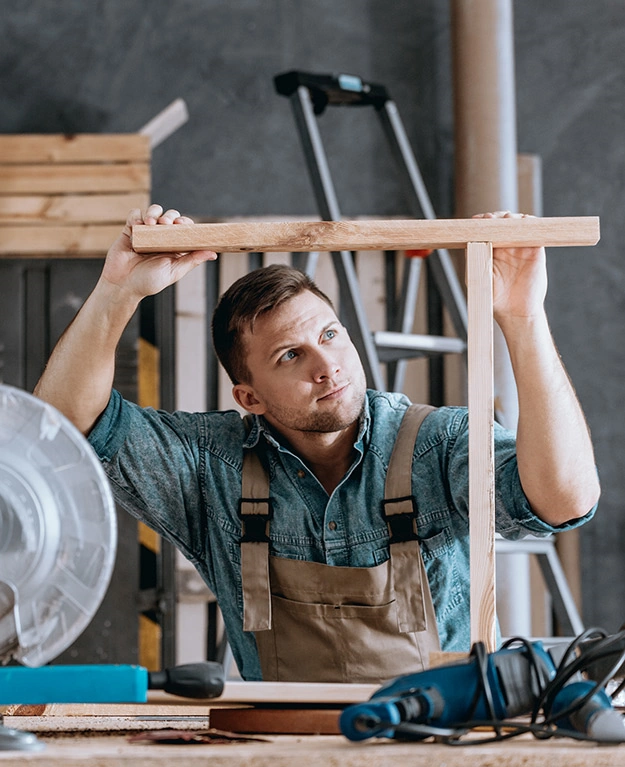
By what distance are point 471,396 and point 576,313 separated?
2508 mm

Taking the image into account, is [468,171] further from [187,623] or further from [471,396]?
[471,396]

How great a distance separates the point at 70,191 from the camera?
3.32 m

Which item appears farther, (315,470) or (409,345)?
(409,345)

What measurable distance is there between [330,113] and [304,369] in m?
2.19

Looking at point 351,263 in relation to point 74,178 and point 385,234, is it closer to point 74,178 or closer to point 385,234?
point 74,178

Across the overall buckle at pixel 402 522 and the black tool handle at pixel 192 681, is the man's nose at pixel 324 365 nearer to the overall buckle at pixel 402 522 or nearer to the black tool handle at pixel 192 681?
the overall buckle at pixel 402 522

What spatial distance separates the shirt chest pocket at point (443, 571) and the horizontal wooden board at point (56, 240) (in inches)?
78.7

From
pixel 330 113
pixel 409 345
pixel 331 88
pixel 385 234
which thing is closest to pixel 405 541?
pixel 385 234

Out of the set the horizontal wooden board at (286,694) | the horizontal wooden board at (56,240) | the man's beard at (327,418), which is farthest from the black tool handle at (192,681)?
the horizontal wooden board at (56,240)

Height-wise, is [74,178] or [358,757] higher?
[74,178]

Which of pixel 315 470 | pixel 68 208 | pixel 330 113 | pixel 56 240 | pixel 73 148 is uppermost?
pixel 330 113

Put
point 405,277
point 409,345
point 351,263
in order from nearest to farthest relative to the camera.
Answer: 1. point 409,345
2. point 351,263
3. point 405,277

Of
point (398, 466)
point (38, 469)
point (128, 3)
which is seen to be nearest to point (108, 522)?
point (38, 469)

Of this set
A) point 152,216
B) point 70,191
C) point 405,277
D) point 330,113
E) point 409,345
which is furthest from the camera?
point 330,113
